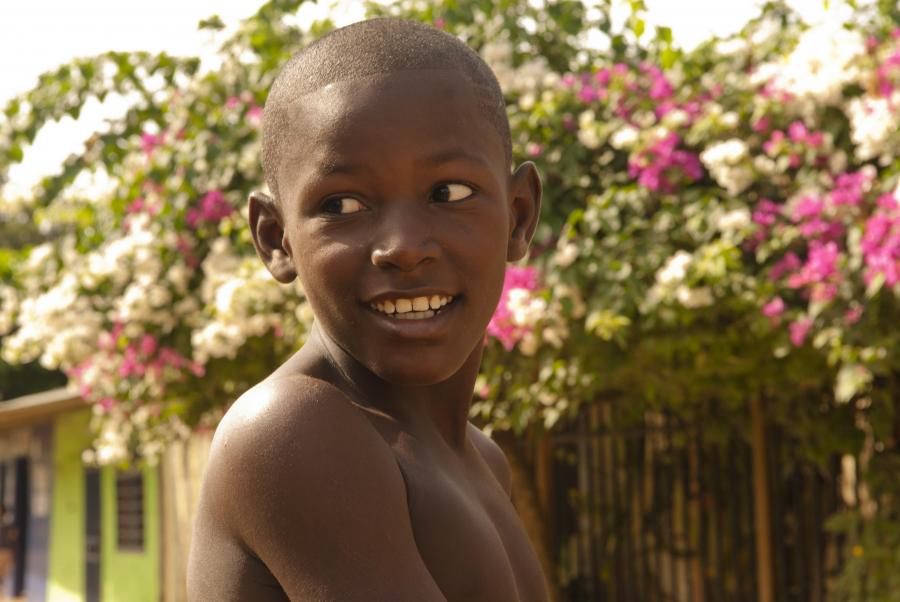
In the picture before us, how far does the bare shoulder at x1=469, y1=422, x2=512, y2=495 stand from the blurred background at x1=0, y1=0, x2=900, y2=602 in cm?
249

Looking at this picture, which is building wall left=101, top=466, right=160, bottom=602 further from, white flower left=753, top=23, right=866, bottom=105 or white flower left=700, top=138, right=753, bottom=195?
white flower left=753, top=23, right=866, bottom=105

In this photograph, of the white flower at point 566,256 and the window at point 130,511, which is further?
the window at point 130,511

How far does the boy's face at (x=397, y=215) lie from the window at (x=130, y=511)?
40.1ft

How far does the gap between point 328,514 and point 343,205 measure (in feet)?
1.25

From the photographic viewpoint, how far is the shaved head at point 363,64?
1534 millimetres

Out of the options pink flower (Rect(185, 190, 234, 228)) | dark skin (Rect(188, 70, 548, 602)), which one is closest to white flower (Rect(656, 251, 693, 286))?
pink flower (Rect(185, 190, 234, 228))

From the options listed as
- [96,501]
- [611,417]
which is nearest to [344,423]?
[611,417]

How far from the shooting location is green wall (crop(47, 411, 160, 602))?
12945mm

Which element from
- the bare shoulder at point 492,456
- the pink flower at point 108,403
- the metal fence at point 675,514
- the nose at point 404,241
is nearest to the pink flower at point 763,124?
the metal fence at point 675,514

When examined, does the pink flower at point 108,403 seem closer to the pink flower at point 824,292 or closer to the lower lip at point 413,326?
the pink flower at point 824,292

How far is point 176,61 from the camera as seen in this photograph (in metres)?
7.01

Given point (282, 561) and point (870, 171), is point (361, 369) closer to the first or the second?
point (282, 561)

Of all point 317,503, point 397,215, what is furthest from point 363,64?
point 317,503

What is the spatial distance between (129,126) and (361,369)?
5780 mm
